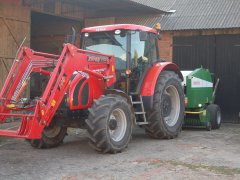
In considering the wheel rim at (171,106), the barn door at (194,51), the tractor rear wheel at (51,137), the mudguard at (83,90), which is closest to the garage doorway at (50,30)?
the barn door at (194,51)

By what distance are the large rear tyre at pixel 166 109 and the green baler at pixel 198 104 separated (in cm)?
122

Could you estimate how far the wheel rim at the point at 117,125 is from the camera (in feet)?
26.3

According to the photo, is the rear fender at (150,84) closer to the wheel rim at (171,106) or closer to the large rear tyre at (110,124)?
the wheel rim at (171,106)

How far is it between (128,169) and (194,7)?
36.4 feet

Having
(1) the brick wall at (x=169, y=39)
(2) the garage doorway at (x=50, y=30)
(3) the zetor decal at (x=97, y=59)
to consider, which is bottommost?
(3) the zetor decal at (x=97, y=59)

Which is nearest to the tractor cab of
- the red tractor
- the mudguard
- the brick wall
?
the red tractor

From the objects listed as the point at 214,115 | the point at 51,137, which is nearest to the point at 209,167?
the point at 51,137

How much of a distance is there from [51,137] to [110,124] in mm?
1452

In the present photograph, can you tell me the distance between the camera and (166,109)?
10.0m

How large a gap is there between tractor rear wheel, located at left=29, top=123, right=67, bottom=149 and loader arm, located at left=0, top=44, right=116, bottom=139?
0.86 m

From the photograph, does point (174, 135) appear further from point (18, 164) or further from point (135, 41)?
point (18, 164)

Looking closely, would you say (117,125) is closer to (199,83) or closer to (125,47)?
(125,47)

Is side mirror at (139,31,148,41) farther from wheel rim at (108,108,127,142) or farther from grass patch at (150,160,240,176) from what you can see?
grass patch at (150,160,240,176)

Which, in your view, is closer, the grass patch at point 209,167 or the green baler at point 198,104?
the grass patch at point 209,167
